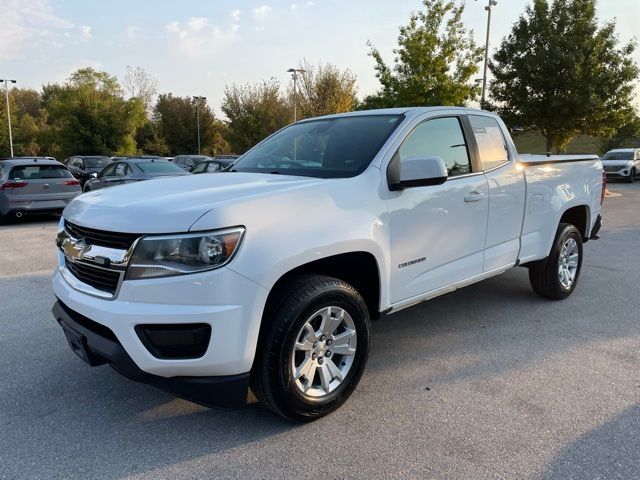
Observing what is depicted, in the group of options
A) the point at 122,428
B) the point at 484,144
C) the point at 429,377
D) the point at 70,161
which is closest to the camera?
Answer: the point at 122,428

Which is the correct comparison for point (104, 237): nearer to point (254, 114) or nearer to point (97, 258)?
point (97, 258)

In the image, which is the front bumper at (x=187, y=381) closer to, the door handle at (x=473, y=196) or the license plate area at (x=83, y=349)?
the license plate area at (x=83, y=349)

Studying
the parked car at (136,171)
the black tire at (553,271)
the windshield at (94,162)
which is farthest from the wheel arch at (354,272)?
the windshield at (94,162)

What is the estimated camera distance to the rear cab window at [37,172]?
1141 centimetres

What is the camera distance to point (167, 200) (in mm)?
2744

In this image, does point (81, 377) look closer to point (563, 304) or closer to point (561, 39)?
point (563, 304)

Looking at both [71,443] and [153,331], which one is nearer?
[153,331]

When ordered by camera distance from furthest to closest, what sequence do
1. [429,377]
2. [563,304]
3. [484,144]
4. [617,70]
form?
[617,70] → [563,304] → [484,144] → [429,377]

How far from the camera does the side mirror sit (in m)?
3.24

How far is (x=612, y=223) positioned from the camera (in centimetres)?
1151

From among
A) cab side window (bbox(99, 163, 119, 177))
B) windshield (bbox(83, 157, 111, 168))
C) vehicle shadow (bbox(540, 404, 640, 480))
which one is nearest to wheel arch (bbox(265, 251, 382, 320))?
vehicle shadow (bbox(540, 404, 640, 480))

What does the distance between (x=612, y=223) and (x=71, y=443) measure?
1188 cm

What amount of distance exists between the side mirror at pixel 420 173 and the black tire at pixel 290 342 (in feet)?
2.62

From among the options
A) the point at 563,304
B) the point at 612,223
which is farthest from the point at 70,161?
the point at 563,304
